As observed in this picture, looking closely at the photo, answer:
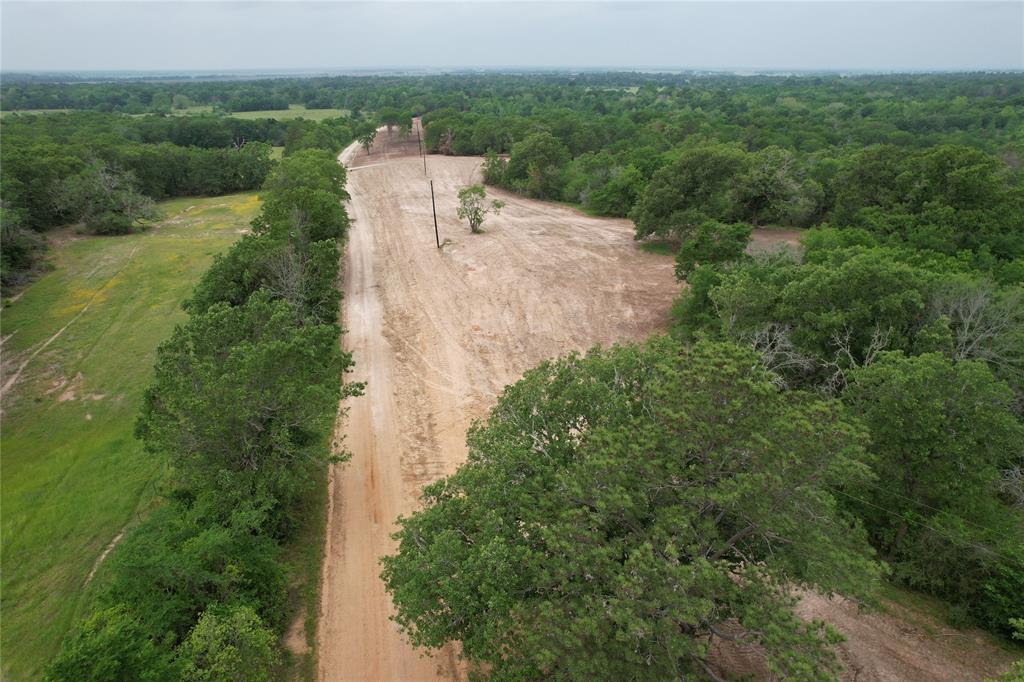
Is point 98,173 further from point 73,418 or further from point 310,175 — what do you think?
point 73,418

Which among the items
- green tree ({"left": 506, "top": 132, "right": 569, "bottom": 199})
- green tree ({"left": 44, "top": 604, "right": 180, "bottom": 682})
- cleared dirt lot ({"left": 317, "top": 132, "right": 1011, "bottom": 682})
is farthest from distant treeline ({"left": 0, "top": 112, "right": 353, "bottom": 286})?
green tree ({"left": 44, "top": 604, "right": 180, "bottom": 682})

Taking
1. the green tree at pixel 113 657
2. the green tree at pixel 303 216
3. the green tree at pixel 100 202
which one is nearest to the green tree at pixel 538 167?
the green tree at pixel 303 216

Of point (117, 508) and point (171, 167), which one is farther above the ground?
point (171, 167)

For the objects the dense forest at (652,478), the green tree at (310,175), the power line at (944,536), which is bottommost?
the power line at (944,536)

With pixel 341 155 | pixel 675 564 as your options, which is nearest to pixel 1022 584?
pixel 675 564

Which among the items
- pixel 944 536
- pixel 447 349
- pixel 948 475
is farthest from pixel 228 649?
pixel 447 349

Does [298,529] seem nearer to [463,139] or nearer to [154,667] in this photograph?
[154,667]

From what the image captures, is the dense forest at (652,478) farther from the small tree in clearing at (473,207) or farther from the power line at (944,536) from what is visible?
the small tree in clearing at (473,207)
